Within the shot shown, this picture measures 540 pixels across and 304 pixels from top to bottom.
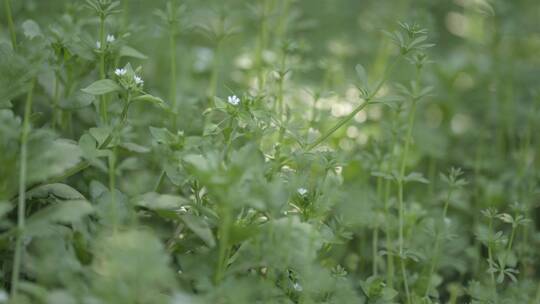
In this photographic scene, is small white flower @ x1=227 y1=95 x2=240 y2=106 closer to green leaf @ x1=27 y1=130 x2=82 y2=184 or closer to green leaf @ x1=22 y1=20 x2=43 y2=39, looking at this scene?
green leaf @ x1=27 y1=130 x2=82 y2=184

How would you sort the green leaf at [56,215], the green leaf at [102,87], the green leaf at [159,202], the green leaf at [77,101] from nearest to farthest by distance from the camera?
1. the green leaf at [56,215]
2. the green leaf at [159,202]
3. the green leaf at [102,87]
4. the green leaf at [77,101]

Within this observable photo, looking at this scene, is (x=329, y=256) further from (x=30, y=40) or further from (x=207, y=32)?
(x=30, y=40)

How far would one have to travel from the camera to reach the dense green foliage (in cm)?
162

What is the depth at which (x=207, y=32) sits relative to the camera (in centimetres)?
259

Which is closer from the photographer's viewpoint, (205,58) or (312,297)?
(312,297)

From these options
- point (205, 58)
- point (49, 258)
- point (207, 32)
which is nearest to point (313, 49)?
point (205, 58)

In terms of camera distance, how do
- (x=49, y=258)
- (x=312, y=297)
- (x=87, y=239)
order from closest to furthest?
A: 1. (x=49, y=258)
2. (x=87, y=239)
3. (x=312, y=297)

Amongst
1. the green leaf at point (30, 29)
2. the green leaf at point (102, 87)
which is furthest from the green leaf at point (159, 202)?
the green leaf at point (30, 29)

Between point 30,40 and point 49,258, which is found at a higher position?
point 30,40

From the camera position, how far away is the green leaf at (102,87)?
186 centimetres

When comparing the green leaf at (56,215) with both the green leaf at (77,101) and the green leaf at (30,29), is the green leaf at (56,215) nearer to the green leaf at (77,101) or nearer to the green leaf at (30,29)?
the green leaf at (77,101)

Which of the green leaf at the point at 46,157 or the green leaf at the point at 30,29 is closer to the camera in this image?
the green leaf at the point at 46,157

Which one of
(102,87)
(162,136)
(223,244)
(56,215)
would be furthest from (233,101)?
(56,215)

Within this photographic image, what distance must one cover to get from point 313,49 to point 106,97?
1908 mm
